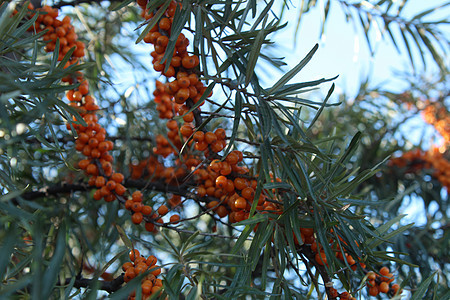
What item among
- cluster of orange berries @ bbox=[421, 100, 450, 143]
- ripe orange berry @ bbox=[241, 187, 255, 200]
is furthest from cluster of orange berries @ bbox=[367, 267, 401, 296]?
cluster of orange berries @ bbox=[421, 100, 450, 143]

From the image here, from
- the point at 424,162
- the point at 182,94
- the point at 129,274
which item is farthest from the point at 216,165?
the point at 424,162

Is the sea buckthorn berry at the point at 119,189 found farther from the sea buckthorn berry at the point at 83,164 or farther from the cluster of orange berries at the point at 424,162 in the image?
the cluster of orange berries at the point at 424,162

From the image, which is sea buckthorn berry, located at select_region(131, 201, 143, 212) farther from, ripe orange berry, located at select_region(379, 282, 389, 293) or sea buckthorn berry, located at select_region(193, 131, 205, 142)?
ripe orange berry, located at select_region(379, 282, 389, 293)

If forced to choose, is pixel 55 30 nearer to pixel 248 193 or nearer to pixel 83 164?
pixel 83 164

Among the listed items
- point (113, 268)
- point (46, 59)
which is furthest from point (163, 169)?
point (46, 59)

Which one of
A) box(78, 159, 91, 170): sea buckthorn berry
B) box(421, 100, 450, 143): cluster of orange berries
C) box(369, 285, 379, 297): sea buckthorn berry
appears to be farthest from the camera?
box(421, 100, 450, 143): cluster of orange berries

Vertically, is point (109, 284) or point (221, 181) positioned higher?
point (221, 181)

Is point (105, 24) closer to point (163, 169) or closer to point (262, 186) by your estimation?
point (163, 169)
